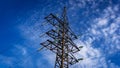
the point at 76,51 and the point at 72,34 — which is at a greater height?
the point at 72,34

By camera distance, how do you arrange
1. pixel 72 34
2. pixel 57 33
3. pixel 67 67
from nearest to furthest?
1. pixel 67 67
2. pixel 57 33
3. pixel 72 34

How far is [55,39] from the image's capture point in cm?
2612

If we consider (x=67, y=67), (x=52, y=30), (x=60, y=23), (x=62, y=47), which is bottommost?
(x=67, y=67)

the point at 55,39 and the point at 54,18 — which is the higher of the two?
the point at 54,18

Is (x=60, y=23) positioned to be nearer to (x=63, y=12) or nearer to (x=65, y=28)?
(x=65, y=28)

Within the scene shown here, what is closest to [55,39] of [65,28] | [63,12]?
[65,28]

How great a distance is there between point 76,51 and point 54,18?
4.60 m

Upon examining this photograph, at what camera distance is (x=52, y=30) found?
26.4 m

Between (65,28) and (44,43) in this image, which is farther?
(65,28)

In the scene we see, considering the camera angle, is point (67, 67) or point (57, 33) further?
point (57, 33)

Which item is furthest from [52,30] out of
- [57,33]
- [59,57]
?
[59,57]

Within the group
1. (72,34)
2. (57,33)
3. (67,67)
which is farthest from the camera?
(72,34)

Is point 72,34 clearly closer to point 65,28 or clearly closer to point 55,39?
point 65,28

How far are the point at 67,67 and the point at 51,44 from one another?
2998 millimetres
